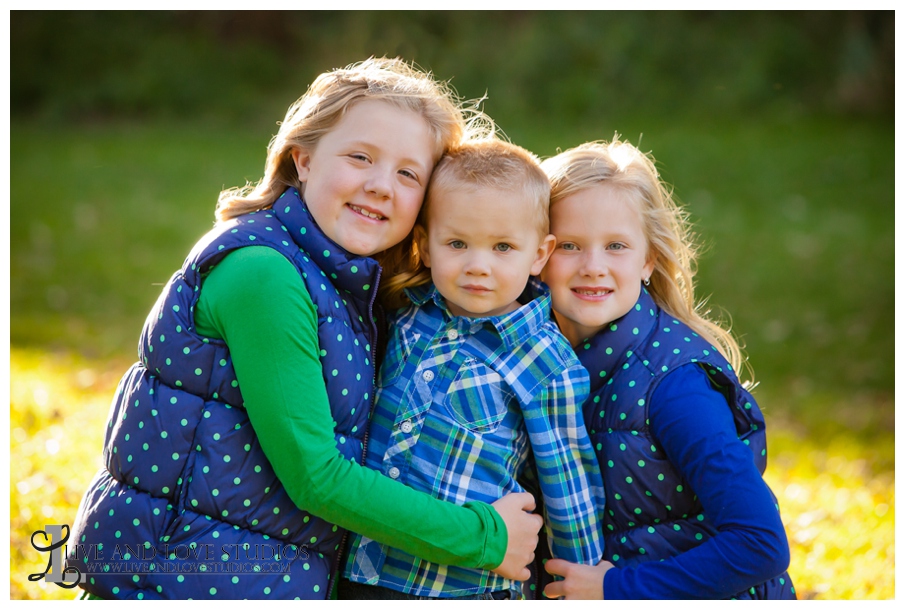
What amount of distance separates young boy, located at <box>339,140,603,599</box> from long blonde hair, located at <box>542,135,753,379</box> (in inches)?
6.0

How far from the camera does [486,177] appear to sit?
2.31m

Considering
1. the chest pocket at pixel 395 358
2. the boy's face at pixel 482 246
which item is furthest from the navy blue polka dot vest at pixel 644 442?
the chest pocket at pixel 395 358

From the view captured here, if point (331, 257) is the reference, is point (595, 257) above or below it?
above

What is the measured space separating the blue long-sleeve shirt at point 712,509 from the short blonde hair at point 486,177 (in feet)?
1.98

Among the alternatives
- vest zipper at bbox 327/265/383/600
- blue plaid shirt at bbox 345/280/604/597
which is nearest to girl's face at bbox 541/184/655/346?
blue plaid shirt at bbox 345/280/604/597

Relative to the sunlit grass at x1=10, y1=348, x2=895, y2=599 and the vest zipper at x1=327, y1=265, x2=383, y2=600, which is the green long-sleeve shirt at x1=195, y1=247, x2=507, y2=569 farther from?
the sunlit grass at x1=10, y1=348, x2=895, y2=599

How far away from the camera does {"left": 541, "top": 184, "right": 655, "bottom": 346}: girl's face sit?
94.4 inches

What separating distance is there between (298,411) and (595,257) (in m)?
0.92

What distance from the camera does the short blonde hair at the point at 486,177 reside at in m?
2.32

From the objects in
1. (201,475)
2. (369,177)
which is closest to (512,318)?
(369,177)

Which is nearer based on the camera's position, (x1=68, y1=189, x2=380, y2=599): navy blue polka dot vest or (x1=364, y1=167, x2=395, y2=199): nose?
(x1=68, y1=189, x2=380, y2=599): navy blue polka dot vest

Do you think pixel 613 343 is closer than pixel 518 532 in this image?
No

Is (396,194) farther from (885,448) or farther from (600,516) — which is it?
(885,448)

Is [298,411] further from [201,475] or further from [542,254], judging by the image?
[542,254]
